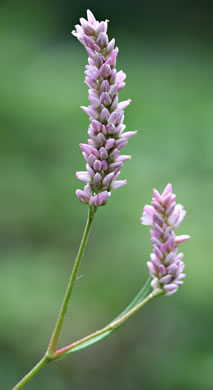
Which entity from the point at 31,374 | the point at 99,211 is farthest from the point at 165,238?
the point at 99,211

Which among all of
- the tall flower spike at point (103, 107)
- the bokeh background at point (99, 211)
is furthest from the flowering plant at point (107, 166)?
the bokeh background at point (99, 211)

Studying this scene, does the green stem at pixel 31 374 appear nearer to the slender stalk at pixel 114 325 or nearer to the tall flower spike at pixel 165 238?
the slender stalk at pixel 114 325

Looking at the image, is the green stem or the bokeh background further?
the bokeh background

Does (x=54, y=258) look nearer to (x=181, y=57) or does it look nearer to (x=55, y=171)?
(x=55, y=171)

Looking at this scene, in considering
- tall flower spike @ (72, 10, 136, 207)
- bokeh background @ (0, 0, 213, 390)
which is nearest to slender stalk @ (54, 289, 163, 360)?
tall flower spike @ (72, 10, 136, 207)

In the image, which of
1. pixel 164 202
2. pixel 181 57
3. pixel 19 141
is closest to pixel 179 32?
pixel 181 57

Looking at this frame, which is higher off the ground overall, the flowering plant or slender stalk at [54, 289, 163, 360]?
the flowering plant

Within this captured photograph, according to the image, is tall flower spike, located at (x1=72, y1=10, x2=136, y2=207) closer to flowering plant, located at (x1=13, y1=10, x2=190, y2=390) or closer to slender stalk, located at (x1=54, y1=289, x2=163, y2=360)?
flowering plant, located at (x1=13, y1=10, x2=190, y2=390)
